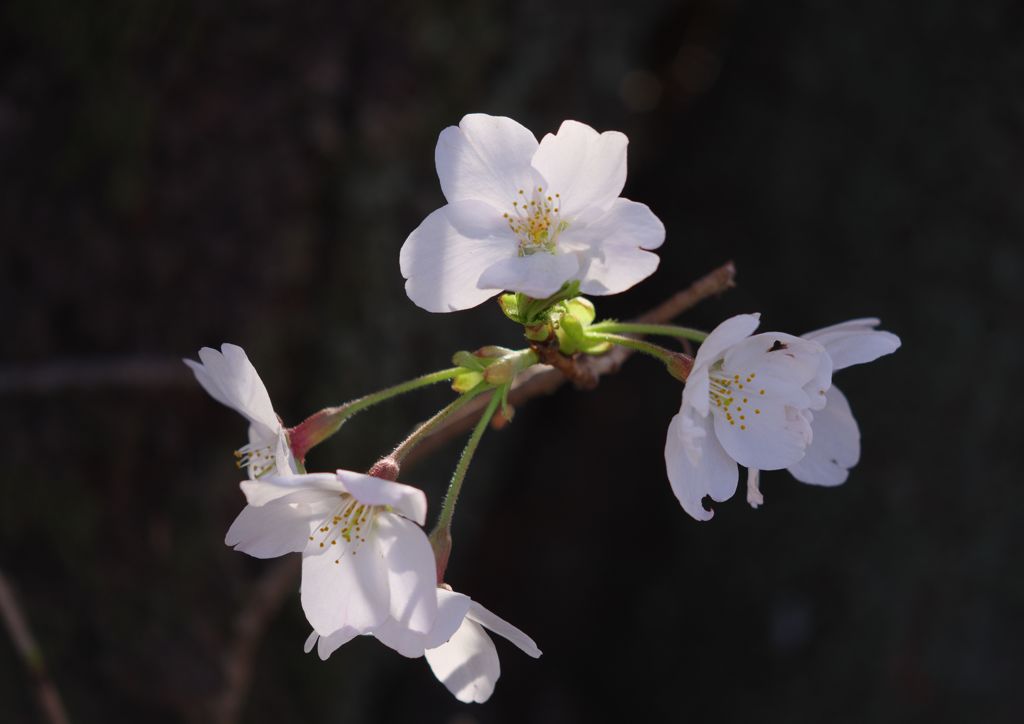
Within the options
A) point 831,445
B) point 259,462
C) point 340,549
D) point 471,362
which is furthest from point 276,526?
point 831,445

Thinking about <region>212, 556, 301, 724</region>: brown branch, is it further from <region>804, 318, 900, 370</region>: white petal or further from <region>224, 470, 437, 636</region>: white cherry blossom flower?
<region>804, 318, 900, 370</region>: white petal

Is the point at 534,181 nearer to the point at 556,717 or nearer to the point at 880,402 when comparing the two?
the point at 880,402

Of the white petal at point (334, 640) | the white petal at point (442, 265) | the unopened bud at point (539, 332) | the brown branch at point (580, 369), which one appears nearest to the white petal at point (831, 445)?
the brown branch at point (580, 369)

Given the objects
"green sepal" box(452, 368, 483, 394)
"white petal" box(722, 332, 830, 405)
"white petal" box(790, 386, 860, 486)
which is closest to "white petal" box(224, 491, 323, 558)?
"green sepal" box(452, 368, 483, 394)

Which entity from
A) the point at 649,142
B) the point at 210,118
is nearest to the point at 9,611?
the point at 210,118

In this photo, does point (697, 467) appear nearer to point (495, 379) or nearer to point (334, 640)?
point (495, 379)

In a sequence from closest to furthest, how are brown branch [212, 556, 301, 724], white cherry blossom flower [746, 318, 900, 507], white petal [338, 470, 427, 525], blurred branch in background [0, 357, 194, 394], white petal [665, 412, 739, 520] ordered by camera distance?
white petal [338, 470, 427, 525] → white petal [665, 412, 739, 520] → white cherry blossom flower [746, 318, 900, 507] → brown branch [212, 556, 301, 724] → blurred branch in background [0, 357, 194, 394]
